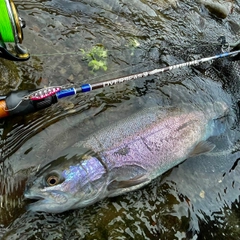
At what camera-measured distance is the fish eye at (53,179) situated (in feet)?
11.0

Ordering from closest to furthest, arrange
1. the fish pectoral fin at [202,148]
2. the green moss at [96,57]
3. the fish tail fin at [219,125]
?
the fish pectoral fin at [202,148]
the fish tail fin at [219,125]
the green moss at [96,57]

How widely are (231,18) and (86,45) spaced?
11.4 ft

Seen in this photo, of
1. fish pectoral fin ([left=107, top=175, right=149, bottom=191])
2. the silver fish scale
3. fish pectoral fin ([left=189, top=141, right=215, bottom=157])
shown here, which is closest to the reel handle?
the silver fish scale

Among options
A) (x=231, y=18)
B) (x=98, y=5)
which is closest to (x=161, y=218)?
(x=98, y=5)

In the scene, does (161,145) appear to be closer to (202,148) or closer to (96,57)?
(202,148)

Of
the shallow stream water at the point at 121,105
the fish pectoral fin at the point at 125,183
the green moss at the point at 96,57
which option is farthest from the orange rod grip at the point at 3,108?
the green moss at the point at 96,57

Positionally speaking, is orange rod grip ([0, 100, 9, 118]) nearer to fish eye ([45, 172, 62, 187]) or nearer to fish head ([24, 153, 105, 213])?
fish head ([24, 153, 105, 213])

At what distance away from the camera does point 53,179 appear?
11.1 feet

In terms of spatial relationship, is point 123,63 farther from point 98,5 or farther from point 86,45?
point 98,5

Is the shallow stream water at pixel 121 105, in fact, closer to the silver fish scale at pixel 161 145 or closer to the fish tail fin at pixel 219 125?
the fish tail fin at pixel 219 125

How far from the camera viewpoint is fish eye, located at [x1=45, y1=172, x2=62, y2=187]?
3361 millimetres

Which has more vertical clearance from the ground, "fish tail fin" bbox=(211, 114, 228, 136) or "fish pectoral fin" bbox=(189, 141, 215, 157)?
"fish tail fin" bbox=(211, 114, 228, 136)

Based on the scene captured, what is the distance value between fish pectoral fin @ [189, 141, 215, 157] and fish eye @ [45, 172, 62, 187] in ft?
6.01

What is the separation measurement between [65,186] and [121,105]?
1.64 m
